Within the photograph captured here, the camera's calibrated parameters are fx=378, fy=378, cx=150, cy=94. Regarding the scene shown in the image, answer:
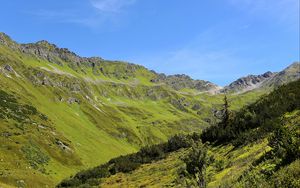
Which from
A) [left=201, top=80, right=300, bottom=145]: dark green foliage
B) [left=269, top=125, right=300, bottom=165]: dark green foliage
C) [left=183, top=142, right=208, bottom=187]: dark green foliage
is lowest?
[left=269, top=125, right=300, bottom=165]: dark green foliage

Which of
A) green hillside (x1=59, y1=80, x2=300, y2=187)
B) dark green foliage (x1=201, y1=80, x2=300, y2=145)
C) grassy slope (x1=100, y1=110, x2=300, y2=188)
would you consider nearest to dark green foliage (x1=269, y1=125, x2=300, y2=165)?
green hillside (x1=59, y1=80, x2=300, y2=187)

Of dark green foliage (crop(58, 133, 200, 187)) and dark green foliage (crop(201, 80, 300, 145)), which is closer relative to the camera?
dark green foliage (crop(201, 80, 300, 145))

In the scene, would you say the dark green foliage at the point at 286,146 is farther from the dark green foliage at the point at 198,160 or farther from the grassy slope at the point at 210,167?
the grassy slope at the point at 210,167

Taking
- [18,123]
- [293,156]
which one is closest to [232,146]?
[293,156]

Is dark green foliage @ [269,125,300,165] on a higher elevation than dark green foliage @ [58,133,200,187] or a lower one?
lower

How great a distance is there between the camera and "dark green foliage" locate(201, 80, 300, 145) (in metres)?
57.0

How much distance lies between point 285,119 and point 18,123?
139 m

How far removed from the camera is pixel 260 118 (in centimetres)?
6338

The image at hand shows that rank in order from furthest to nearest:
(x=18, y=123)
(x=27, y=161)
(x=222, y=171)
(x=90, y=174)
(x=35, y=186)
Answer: (x=18, y=123) → (x=27, y=161) → (x=35, y=186) → (x=90, y=174) → (x=222, y=171)

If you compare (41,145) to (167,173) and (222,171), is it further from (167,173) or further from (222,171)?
(222,171)

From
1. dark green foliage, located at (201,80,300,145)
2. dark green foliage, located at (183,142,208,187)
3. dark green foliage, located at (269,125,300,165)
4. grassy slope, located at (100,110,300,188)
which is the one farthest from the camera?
dark green foliage, located at (201,80,300,145)

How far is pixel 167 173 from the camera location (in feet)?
223

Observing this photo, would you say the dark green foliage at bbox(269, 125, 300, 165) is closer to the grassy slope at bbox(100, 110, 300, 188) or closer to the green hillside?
the green hillside

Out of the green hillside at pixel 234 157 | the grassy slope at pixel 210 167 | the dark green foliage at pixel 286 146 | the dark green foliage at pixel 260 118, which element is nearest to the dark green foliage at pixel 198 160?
the green hillside at pixel 234 157
